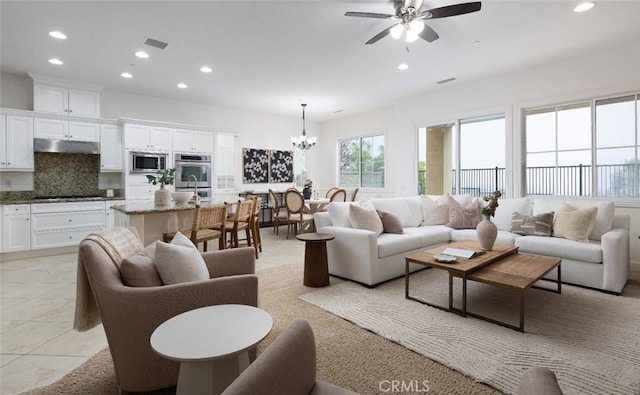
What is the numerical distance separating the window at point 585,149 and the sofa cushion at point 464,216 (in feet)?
4.62

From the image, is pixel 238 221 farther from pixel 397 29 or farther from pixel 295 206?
pixel 397 29

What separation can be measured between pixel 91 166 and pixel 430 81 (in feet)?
21.0

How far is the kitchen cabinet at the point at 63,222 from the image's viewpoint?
15.6 ft

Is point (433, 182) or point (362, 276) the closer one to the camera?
point (362, 276)

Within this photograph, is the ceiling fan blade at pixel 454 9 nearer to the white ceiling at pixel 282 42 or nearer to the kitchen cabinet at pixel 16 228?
the white ceiling at pixel 282 42

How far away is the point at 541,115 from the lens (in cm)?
497

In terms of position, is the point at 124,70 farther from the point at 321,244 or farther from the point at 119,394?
the point at 119,394

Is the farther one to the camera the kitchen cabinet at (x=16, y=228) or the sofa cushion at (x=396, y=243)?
the kitchen cabinet at (x=16, y=228)

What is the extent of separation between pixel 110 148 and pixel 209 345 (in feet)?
19.0

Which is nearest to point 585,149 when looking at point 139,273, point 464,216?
point 464,216

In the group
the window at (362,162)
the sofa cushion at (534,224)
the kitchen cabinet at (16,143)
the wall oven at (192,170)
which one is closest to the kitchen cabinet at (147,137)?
the wall oven at (192,170)

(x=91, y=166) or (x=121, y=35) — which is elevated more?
(x=121, y=35)

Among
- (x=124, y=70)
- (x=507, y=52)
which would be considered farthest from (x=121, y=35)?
(x=507, y=52)

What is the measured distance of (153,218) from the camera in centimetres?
372
